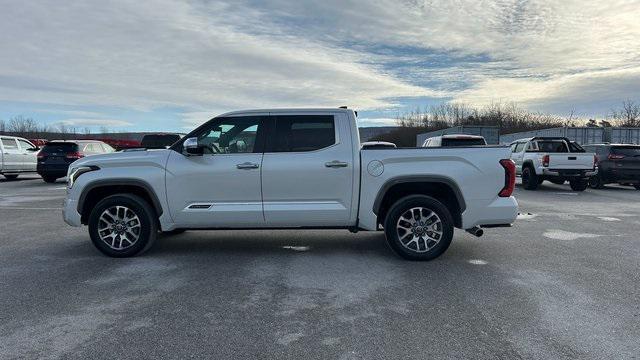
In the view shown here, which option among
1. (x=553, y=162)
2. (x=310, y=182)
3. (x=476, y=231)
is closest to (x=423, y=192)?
(x=476, y=231)

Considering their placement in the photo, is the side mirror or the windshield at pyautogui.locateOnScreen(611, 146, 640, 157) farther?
the windshield at pyautogui.locateOnScreen(611, 146, 640, 157)

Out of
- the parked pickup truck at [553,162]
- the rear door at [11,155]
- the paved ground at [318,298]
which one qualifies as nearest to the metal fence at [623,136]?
the parked pickup truck at [553,162]

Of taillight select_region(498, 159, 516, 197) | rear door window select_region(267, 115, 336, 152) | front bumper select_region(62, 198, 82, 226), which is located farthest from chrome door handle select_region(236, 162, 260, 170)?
taillight select_region(498, 159, 516, 197)

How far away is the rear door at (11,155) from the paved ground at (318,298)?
45.5ft

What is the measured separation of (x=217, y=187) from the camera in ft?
20.2

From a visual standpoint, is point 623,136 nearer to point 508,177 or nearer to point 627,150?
point 627,150

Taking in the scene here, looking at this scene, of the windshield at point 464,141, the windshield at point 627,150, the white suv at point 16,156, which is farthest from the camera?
the white suv at point 16,156

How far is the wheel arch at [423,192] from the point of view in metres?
6.05

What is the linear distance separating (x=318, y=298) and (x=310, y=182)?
176cm

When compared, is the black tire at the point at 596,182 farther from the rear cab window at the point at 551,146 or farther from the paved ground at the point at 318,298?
the paved ground at the point at 318,298

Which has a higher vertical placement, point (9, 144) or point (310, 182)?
point (9, 144)

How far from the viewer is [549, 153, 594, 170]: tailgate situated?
52.1ft

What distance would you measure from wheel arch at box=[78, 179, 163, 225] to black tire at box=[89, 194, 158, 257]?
134mm

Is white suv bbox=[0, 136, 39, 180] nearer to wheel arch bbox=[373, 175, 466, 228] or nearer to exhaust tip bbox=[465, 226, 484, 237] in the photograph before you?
wheel arch bbox=[373, 175, 466, 228]
